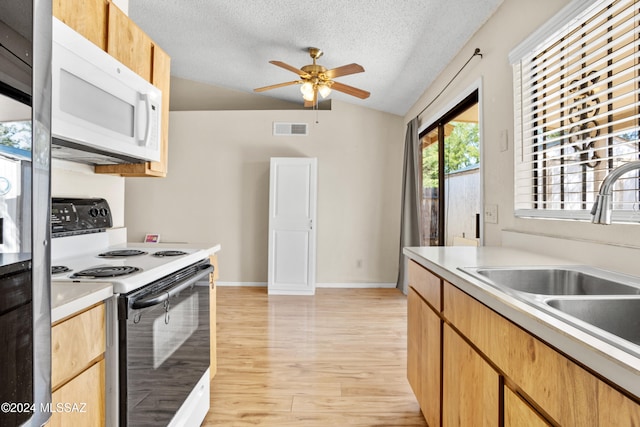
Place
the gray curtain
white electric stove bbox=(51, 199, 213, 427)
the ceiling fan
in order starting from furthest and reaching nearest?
1. the gray curtain
2. the ceiling fan
3. white electric stove bbox=(51, 199, 213, 427)

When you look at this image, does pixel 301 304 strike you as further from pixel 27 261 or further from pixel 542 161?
pixel 27 261

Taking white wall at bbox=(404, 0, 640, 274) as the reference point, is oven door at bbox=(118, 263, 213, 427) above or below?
below

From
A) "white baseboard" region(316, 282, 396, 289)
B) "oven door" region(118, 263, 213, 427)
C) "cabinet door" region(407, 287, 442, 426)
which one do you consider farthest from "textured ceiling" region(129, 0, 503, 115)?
"white baseboard" region(316, 282, 396, 289)

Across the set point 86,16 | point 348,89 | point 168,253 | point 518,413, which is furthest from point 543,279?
point 348,89

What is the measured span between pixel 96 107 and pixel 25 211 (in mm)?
1024

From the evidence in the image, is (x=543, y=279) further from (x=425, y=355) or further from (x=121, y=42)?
(x=121, y=42)

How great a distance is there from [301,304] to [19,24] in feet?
11.9

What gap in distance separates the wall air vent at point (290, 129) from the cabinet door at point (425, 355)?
3.34 metres

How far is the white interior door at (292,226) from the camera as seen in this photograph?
14.0 ft

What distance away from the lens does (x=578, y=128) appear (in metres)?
1.52

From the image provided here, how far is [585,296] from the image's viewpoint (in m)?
0.88

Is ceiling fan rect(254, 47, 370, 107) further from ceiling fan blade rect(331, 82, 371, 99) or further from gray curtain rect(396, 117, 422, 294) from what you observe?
gray curtain rect(396, 117, 422, 294)

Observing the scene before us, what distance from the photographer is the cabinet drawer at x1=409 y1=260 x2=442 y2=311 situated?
140 cm

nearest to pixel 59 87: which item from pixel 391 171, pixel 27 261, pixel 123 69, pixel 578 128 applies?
pixel 123 69
